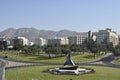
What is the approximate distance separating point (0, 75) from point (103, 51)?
118 meters

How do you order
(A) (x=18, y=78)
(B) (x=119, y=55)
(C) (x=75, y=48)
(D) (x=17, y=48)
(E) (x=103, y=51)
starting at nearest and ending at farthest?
(A) (x=18, y=78), (B) (x=119, y=55), (C) (x=75, y=48), (E) (x=103, y=51), (D) (x=17, y=48)

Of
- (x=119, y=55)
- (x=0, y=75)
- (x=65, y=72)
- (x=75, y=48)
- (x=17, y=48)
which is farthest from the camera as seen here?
(x=17, y=48)

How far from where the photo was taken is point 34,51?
5027 inches

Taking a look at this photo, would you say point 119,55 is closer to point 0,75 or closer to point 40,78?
point 40,78

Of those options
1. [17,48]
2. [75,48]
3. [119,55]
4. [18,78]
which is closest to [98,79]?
[18,78]

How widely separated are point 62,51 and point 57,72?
50.8 meters

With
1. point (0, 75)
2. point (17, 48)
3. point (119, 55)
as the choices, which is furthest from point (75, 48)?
point (0, 75)

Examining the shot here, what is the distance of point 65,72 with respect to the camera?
2170 inches

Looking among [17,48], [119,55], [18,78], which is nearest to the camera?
[18,78]

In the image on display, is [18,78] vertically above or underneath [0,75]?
underneath

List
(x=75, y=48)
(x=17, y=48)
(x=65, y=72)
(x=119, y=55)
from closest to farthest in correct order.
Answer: (x=65, y=72), (x=119, y=55), (x=75, y=48), (x=17, y=48)

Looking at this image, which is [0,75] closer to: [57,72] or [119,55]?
[57,72]

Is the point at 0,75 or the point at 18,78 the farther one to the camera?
the point at 18,78

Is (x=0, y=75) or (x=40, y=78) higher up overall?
(x=0, y=75)
